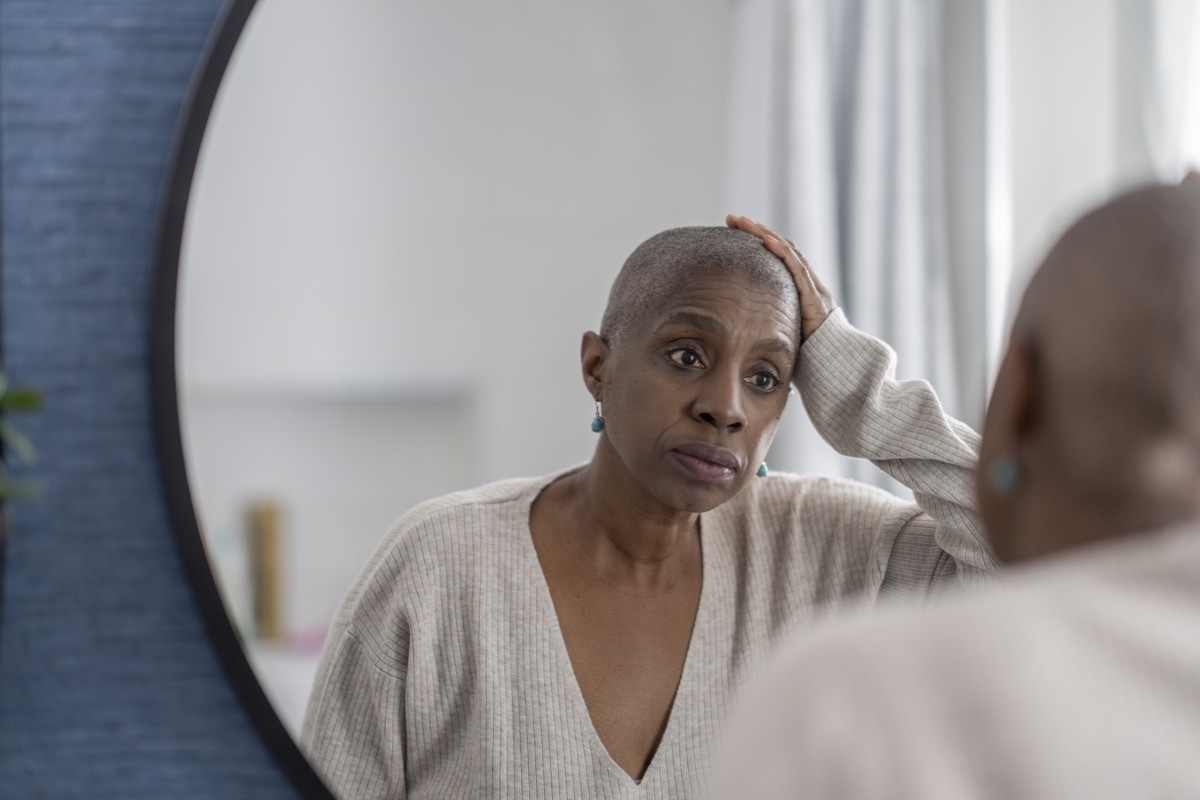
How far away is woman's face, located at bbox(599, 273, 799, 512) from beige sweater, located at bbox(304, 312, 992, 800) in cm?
4

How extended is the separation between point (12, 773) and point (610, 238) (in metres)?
0.57

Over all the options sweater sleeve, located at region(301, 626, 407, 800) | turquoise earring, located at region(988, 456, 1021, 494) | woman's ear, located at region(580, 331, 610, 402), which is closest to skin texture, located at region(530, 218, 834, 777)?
woman's ear, located at region(580, 331, 610, 402)

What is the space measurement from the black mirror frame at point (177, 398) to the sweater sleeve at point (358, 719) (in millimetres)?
17

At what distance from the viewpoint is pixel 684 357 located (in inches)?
31.3

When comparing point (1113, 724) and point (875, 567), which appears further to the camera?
point (875, 567)

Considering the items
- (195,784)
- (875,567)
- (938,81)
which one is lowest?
(195,784)

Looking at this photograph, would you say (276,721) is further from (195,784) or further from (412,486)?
(412,486)

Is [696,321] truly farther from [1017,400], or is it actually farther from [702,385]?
[1017,400]

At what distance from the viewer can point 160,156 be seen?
821 mm

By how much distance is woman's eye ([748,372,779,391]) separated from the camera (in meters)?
0.79

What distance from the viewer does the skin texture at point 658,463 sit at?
2.57ft

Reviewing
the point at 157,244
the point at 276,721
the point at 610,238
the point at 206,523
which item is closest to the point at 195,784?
the point at 276,721

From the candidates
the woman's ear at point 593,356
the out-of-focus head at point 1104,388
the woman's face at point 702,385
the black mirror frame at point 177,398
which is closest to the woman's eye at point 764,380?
the woman's face at point 702,385

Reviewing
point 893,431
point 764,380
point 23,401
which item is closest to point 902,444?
point 893,431
